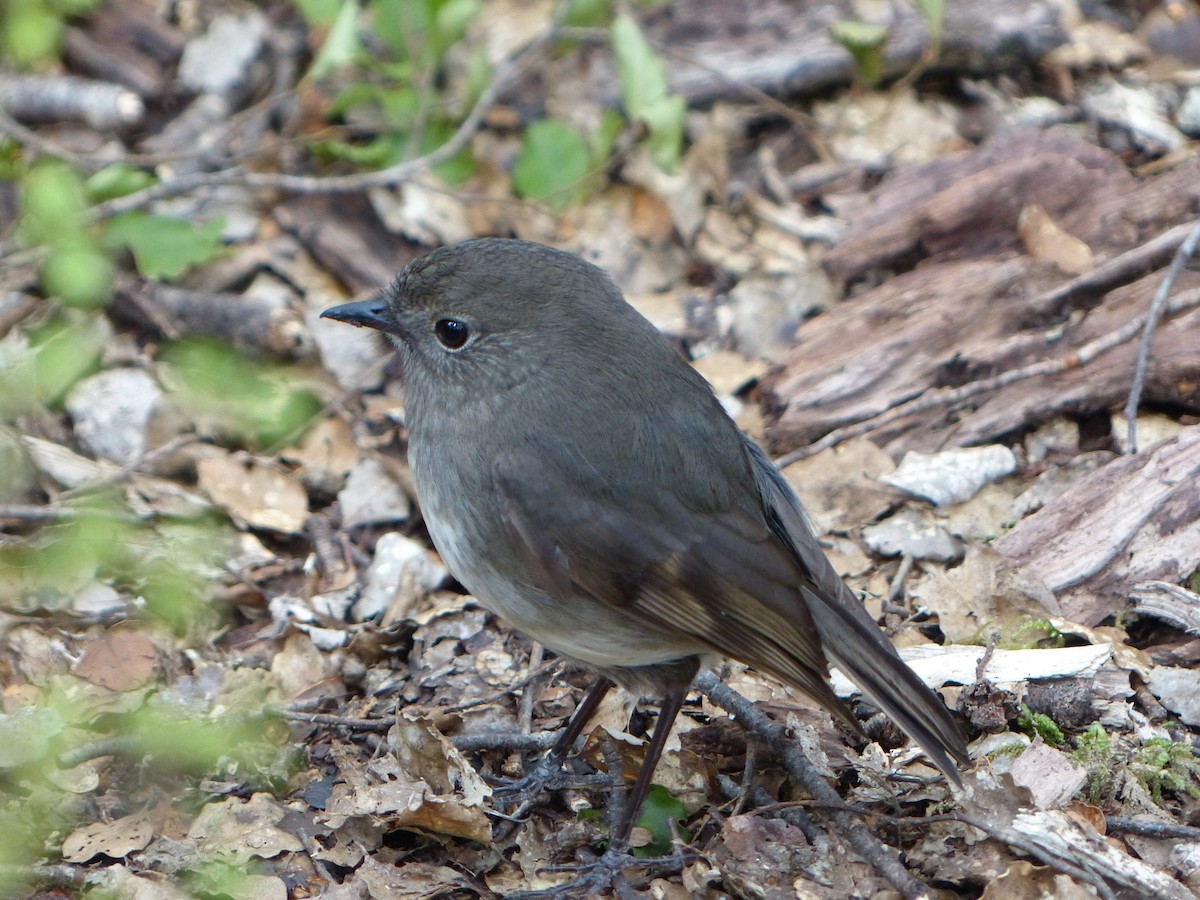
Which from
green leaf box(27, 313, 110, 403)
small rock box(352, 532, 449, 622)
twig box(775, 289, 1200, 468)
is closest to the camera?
green leaf box(27, 313, 110, 403)

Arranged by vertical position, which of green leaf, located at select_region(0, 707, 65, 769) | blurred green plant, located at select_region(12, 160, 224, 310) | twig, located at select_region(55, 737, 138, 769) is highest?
blurred green plant, located at select_region(12, 160, 224, 310)

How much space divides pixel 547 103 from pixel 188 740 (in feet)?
15.9

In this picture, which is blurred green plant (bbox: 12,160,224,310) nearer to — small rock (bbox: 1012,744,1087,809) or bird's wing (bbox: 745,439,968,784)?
bird's wing (bbox: 745,439,968,784)

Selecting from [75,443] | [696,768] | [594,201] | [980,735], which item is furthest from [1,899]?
[594,201]

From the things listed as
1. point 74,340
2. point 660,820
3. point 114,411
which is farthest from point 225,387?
point 114,411

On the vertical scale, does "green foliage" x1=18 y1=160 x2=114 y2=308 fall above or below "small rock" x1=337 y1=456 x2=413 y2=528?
above

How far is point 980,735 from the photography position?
398cm

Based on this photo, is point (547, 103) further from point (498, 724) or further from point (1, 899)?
point (1, 899)

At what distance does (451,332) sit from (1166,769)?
2.38 metres

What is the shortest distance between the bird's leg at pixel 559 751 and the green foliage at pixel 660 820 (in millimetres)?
360

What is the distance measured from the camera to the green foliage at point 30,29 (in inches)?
254

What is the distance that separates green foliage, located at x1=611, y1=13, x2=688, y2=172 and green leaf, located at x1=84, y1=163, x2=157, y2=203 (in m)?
2.12

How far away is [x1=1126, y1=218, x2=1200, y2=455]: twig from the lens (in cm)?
475

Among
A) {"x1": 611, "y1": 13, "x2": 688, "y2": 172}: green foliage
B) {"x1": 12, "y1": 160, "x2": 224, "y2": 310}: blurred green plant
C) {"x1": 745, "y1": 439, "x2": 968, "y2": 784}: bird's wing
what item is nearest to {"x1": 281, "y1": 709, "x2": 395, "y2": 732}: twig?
{"x1": 745, "y1": 439, "x2": 968, "y2": 784}: bird's wing
